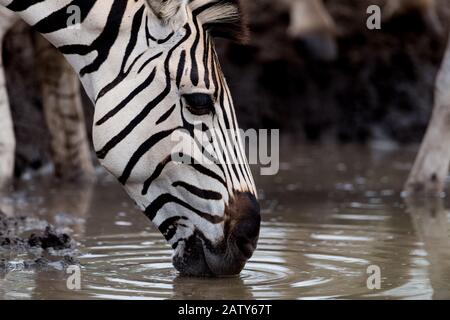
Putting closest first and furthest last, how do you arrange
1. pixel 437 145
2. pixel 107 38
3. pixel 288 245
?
1. pixel 107 38
2. pixel 288 245
3. pixel 437 145

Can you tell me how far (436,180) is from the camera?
779 centimetres

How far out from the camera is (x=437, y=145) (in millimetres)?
7668

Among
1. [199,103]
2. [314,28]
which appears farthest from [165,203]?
[314,28]

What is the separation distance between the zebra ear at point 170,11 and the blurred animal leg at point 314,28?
8.51m

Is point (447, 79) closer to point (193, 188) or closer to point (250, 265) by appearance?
point (250, 265)

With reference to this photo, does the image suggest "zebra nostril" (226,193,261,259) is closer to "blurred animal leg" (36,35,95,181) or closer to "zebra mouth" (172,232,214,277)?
"zebra mouth" (172,232,214,277)

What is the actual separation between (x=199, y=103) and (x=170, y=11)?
453 millimetres

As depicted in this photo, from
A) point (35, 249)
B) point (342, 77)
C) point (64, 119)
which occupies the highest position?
point (64, 119)

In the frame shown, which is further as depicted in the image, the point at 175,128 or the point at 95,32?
the point at 95,32

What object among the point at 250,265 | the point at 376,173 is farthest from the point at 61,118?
the point at 250,265

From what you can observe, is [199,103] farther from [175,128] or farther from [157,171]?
[157,171]

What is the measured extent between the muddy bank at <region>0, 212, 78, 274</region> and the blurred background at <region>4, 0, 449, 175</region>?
851 cm

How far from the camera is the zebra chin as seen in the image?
418 centimetres

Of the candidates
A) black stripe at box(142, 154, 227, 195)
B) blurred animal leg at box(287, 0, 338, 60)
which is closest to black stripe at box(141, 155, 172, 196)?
black stripe at box(142, 154, 227, 195)
